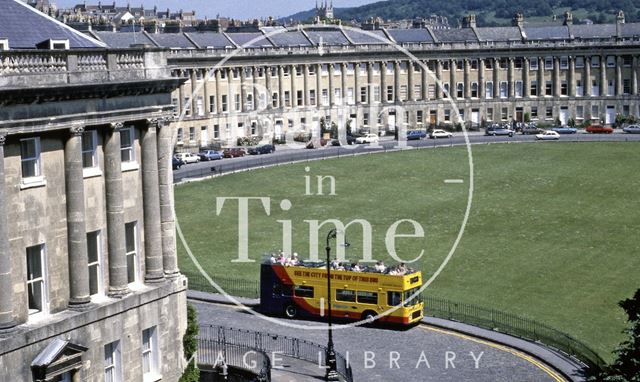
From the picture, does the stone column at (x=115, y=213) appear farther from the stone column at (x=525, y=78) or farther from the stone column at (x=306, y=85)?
the stone column at (x=525, y=78)

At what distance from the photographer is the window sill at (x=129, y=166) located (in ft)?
138

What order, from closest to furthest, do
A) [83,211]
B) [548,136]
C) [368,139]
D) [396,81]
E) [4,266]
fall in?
1. [4,266]
2. [83,211]
3. [548,136]
4. [368,139]
5. [396,81]

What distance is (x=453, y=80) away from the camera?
521 feet

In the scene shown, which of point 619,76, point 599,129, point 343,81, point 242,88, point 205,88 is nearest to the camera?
point 205,88

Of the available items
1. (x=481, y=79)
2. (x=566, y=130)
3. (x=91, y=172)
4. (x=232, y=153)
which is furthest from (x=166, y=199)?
(x=481, y=79)

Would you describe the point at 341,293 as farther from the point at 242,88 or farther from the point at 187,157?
the point at 242,88

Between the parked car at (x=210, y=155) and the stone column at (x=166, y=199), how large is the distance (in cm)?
7962

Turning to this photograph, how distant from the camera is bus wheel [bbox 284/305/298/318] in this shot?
200 ft

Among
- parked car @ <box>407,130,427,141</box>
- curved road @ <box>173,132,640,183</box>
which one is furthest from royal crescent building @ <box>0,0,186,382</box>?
parked car @ <box>407,130,427,141</box>

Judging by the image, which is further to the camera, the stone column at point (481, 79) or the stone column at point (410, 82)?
the stone column at point (481, 79)

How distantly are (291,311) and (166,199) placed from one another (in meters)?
18.5

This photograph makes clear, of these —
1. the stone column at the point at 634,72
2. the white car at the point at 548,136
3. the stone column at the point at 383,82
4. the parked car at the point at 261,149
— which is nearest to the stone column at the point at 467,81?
the stone column at the point at 383,82

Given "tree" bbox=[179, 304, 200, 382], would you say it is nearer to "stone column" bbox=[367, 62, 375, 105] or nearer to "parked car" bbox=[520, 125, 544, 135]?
"parked car" bbox=[520, 125, 544, 135]

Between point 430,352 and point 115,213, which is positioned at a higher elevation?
point 115,213
